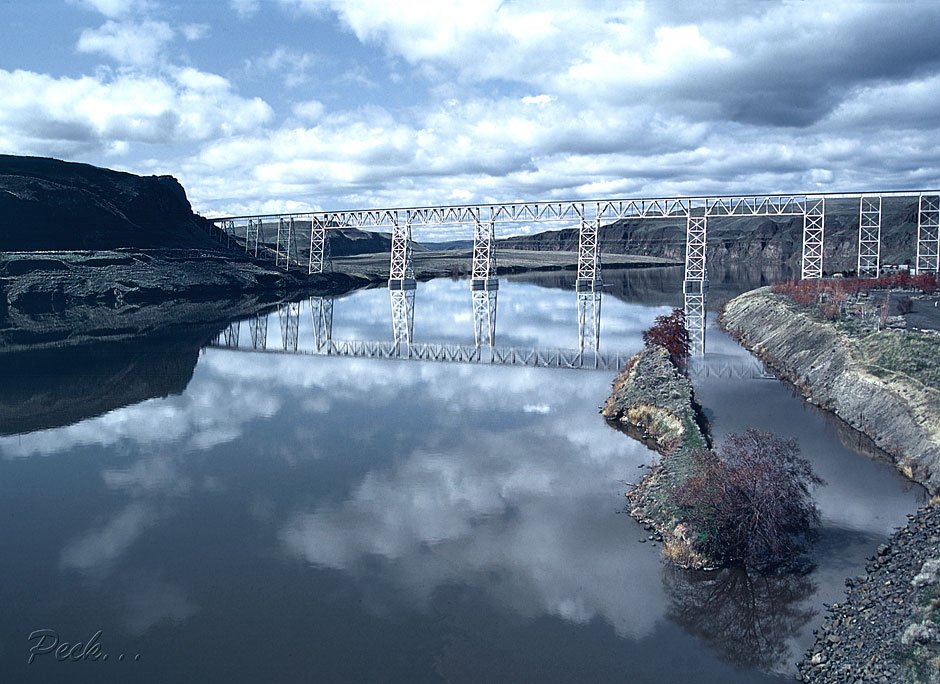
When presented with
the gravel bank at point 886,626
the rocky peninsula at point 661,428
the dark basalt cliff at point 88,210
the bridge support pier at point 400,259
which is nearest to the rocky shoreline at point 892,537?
the gravel bank at point 886,626

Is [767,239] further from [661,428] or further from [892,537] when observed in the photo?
[892,537]

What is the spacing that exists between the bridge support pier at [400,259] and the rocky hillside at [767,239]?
197ft

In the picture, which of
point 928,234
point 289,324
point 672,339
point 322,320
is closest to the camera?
point 672,339

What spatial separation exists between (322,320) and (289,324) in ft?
8.71

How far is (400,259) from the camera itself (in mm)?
73375

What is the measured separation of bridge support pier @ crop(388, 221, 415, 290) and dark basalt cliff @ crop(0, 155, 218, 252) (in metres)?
30.6

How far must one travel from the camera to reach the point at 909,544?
11938 mm

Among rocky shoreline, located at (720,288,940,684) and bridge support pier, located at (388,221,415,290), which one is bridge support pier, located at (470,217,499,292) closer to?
bridge support pier, located at (388,221,415,290)

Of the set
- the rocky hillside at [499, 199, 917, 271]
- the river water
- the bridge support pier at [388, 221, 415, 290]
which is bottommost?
the river water

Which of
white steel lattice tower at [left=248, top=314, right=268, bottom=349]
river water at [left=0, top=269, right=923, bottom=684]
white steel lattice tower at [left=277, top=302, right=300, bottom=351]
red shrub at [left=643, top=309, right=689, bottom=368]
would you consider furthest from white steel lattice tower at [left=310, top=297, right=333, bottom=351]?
red shrub at [left=643, top=309, right=689, bottom=368]

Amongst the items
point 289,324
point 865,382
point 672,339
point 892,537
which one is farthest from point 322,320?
point 892,537

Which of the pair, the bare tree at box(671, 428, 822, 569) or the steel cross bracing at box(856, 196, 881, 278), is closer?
the bare tree at box(671, 428, 822, 569)

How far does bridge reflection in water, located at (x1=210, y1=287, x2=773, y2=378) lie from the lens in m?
29.8

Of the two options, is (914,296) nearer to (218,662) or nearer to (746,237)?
(218,662)
